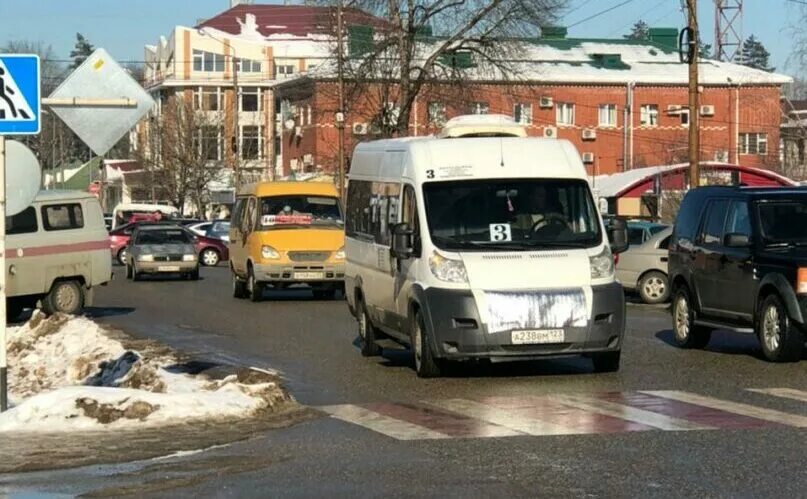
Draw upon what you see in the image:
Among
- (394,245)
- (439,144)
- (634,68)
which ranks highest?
(634,68)

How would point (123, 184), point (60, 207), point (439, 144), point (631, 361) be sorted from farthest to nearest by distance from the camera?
point (123, 184), point (60, 207), point (631, 361), point (439, 144)

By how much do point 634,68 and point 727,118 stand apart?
6319mm

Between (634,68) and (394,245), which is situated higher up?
(634,68)

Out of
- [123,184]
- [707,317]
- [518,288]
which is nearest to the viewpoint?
[518,288]

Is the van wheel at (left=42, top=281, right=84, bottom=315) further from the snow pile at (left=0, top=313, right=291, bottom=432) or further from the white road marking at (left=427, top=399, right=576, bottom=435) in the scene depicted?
the white road marking at (left=427, top=399, right=576, bottom=435)

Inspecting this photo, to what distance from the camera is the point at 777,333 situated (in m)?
16.5

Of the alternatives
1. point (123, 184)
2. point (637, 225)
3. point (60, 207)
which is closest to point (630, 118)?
point (123, 184)

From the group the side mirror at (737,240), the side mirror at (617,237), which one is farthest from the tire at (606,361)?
the side mirror at (737,240)

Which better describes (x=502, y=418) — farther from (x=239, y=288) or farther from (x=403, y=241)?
(x=239, y=288)

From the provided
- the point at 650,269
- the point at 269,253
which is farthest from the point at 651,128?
the point at 269,253

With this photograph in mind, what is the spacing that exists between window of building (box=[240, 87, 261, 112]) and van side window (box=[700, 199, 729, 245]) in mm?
93805

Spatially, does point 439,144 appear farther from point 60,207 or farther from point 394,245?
point 60,207

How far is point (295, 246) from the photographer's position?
30.3m

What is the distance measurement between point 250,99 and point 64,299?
3427 inches
